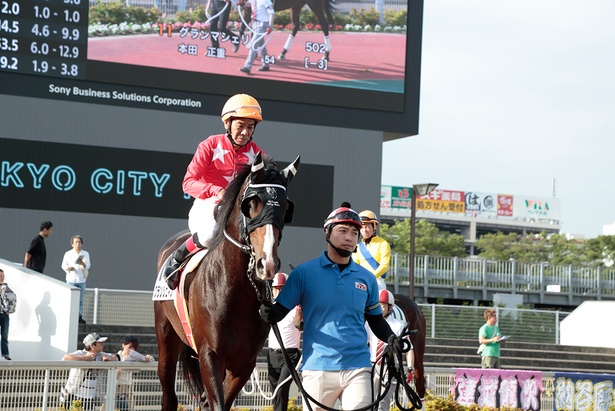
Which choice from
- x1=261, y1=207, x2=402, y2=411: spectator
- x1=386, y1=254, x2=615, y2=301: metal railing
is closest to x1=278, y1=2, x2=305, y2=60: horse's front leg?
x1=386, y1=254, x2=615, y2=301: metal railing

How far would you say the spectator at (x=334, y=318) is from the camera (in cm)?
508

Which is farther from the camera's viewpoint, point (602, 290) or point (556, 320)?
point (602, 290)

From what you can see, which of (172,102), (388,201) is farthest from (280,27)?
(388,201)

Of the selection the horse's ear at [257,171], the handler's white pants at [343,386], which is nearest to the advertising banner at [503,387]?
the handler's white pants at [343,386]

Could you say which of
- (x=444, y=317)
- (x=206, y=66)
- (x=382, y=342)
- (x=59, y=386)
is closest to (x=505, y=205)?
(x=206, y=66)

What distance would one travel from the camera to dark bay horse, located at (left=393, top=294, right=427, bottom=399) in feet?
37.6

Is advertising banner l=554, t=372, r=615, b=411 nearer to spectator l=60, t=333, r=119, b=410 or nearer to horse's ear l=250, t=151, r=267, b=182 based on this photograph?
spectator l=60, t=333, r=119, b=410

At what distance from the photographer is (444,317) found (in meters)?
21.0

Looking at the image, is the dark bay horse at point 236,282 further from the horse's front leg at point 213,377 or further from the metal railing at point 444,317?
the metal railing at point 444,317

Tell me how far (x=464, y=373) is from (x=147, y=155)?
39.7 ft

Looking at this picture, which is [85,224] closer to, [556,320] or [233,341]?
[556,320]

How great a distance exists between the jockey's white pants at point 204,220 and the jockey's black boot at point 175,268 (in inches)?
8.9

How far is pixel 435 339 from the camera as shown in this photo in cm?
1962

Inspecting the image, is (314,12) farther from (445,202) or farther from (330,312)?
(445,202)
